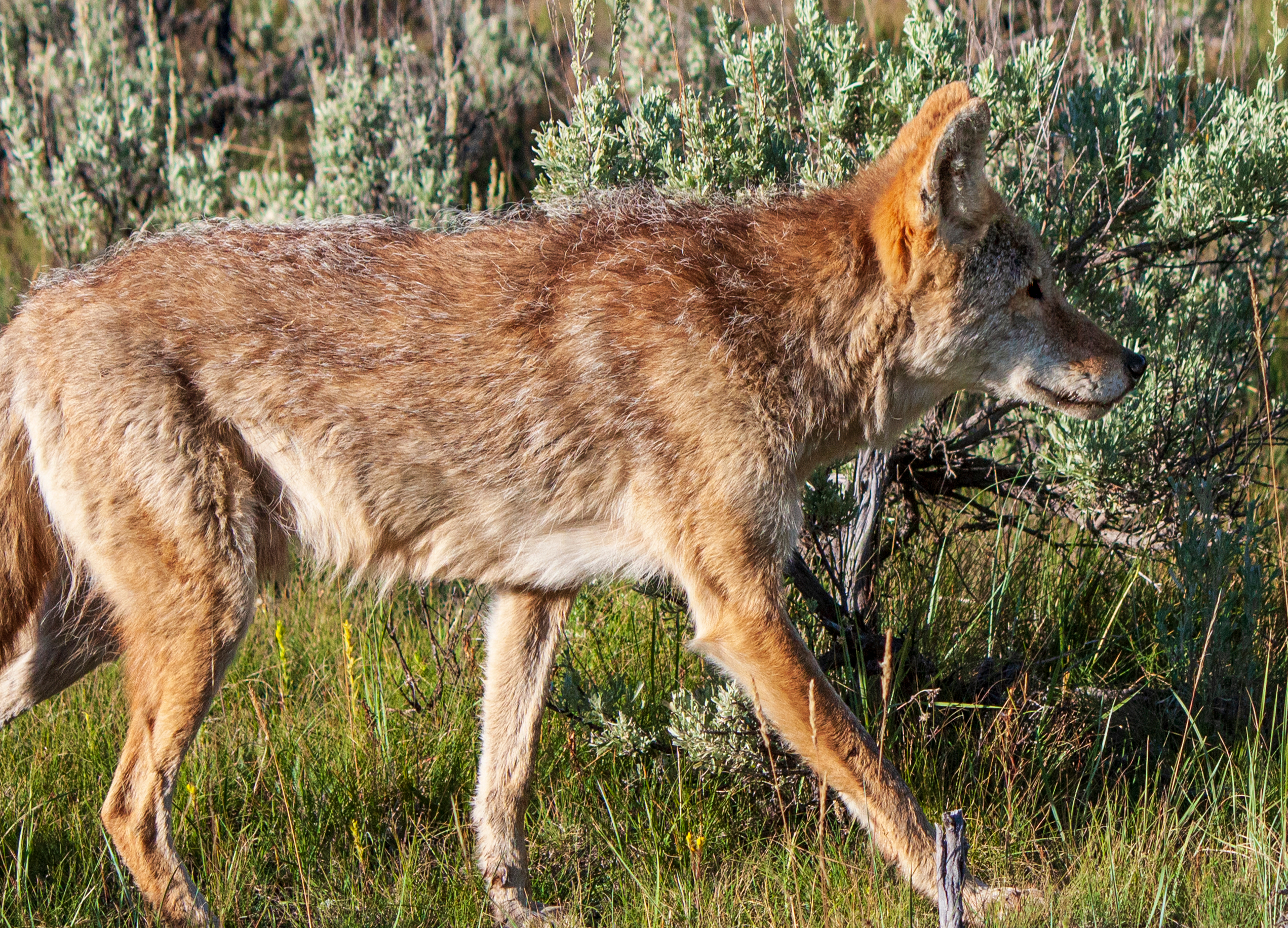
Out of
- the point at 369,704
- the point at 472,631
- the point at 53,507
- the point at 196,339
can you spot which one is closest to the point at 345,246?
the point at 196,339

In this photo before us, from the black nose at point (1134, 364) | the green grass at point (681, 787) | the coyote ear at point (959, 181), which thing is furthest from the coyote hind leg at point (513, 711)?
the black nose at point (1134, 364)

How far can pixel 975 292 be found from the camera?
3.88 metres

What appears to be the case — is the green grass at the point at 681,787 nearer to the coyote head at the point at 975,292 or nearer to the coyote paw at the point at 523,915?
the coyote paw at the point at 523,915

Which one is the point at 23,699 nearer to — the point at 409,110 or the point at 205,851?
the point at 205,851

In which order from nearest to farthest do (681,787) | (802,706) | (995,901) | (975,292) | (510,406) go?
(995,901)
(802,706)
(510,406)
(975,292)
(681,787)

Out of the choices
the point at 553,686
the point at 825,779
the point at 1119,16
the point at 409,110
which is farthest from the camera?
the point at 409,110

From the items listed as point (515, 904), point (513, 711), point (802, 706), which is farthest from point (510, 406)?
point (515, 904)

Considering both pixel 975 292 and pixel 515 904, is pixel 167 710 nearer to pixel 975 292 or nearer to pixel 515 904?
pixel 515 904

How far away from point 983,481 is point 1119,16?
2014 mm

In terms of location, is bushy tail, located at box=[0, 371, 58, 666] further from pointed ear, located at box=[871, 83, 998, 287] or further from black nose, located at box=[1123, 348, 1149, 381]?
black nose, located at box=[1123, 348, 1149, 381]

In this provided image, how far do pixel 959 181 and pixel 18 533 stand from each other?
321cm

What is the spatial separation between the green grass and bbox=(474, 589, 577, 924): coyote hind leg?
16 centimetres

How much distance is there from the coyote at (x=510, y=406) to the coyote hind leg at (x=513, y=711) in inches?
1.1

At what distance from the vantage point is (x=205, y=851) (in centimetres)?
401
